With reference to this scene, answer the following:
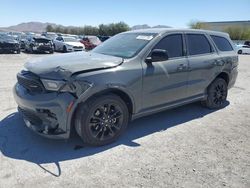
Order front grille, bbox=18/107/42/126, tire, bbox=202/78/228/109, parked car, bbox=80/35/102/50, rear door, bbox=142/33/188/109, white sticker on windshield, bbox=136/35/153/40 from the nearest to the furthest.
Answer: front grille, bbox=18/107/42/126 < rear door, bbox=142/33/188/109 < white sticker on windshield, bbox=136/35/153/40 < tire, bbox=202/78/228/109 < parked car, bbox=80/35/102/50

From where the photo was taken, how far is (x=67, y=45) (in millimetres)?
21578

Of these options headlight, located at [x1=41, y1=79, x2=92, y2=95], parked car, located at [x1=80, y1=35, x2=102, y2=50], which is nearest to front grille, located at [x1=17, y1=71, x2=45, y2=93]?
headlight, located at [x1=41, y1=79, x2=92, y2=95]

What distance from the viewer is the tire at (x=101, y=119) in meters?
3.61

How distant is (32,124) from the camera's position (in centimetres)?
382

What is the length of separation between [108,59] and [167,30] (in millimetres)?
1454

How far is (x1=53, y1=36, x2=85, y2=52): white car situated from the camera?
2143 cm

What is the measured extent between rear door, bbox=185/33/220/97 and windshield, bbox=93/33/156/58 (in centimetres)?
105

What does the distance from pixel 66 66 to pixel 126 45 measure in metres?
1.43

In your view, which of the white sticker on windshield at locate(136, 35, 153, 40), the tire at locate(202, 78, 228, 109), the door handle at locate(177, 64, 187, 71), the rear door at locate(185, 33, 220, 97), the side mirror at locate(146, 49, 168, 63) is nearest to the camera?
the side mirror at locate(146, 49, 168, 63)

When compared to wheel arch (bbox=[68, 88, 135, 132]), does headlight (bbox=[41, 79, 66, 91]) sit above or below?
above

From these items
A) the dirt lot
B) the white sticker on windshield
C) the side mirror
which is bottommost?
the dirt lot

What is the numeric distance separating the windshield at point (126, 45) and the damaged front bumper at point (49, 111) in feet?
4.63

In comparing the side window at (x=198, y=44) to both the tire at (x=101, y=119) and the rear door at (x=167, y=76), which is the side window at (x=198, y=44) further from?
the tire at (x=101, y=119)

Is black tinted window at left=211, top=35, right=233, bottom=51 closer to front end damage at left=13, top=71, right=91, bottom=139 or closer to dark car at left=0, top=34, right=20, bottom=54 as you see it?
front end damage at left=13, top=71, right=91, bottom=139
